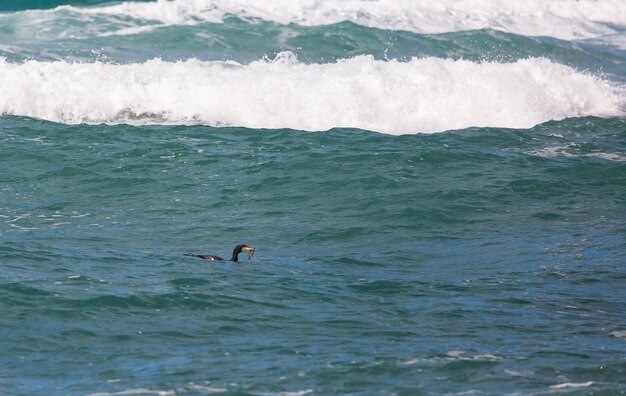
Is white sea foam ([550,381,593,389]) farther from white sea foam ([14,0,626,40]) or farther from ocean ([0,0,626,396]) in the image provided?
white sea foam ([14,0,626,40])

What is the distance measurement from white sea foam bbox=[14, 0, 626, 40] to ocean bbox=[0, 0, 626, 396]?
3.35 ft

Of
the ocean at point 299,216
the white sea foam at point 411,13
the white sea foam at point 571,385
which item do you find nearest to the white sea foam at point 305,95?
the ocean at point 299,216

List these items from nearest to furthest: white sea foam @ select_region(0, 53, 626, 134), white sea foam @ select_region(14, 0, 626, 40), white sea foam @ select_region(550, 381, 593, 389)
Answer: white sea foam @ select_region(550, 381, 593, 389) → white sea foam @ select_region(0, 53, 626, 134) → white sea foam @ select_region(14, 0, 626, 40)

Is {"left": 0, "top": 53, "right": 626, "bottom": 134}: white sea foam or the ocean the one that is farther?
{"left": 0, "top": 53, "right": 626, "bottom": 134}: white sea foam

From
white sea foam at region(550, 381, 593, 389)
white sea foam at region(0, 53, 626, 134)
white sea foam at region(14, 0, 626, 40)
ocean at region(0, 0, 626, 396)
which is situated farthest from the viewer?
white sea foam at region(14, 0, 626, 40)

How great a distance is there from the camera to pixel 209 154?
49.7ft

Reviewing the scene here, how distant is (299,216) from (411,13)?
19.8m

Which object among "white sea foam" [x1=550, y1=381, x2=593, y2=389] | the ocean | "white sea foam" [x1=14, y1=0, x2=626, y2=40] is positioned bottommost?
"white sea foam" [x1=550, y1=381, x2=593, y2=389]

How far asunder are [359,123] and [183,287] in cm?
925

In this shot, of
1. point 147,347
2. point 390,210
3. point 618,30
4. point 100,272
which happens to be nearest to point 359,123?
point 390,210

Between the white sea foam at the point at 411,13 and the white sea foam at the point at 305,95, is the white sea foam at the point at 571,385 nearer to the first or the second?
the white sea foam at the point at 305,95

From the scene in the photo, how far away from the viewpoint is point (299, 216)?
1257 cm

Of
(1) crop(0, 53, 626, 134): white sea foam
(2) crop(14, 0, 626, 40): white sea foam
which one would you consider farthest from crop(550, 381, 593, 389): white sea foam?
(2) crop(14, 0, 626, 40): white sea foam

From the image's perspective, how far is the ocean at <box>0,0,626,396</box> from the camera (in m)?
7.44
